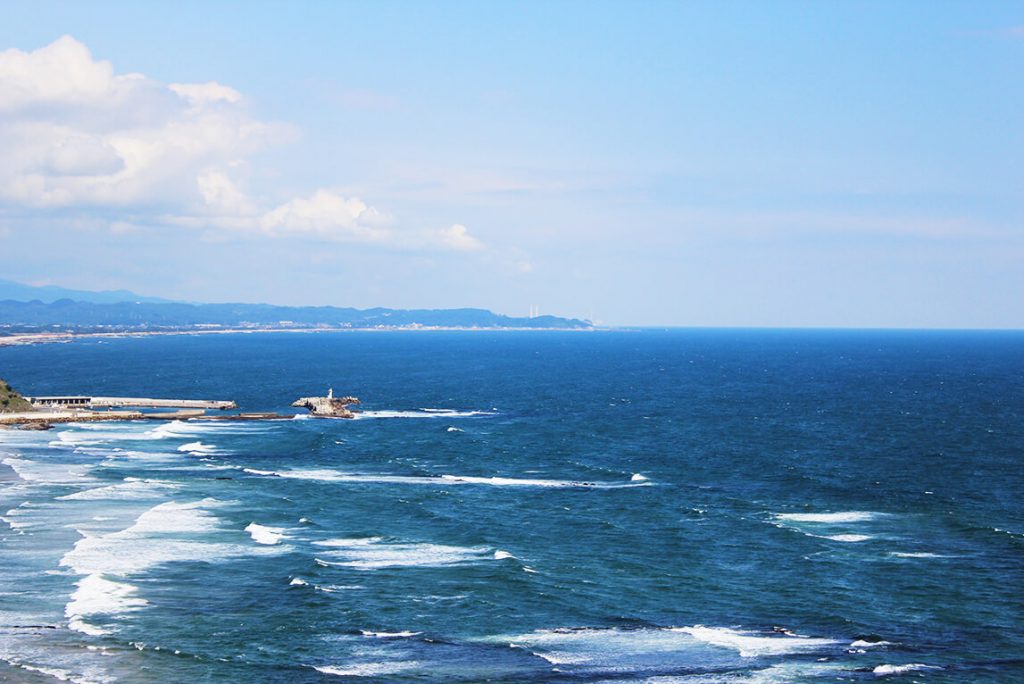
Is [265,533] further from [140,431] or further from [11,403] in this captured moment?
[11,403]

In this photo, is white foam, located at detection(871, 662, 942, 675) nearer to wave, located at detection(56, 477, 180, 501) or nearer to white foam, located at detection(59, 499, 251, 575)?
white foam, located at detection(59, 499, 251, 575)

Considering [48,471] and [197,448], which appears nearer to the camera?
[48,471]

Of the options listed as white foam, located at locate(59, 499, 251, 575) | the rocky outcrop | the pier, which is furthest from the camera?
the pier

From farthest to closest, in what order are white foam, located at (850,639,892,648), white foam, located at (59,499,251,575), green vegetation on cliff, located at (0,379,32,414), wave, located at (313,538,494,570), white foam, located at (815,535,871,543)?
green vegetation on cliff, located at (0,379,32,414) → white foam, located at (815,535,871,543) → wave, located at (313,538,494,570) → white foam, located at (59,499,251,575) → white foam, located at (850,639,892,648)

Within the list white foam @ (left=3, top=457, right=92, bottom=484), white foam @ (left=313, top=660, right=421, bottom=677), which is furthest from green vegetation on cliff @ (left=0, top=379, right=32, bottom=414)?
white foam @ (left=313, top=660, right=421, bottom=677)

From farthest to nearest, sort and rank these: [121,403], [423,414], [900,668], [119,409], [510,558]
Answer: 1. [121,403]
2. [119,409]
3. [423,414]
4. [510,558]
5. [900,668]

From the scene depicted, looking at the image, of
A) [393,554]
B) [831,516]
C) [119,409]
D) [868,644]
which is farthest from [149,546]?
[119,409]
